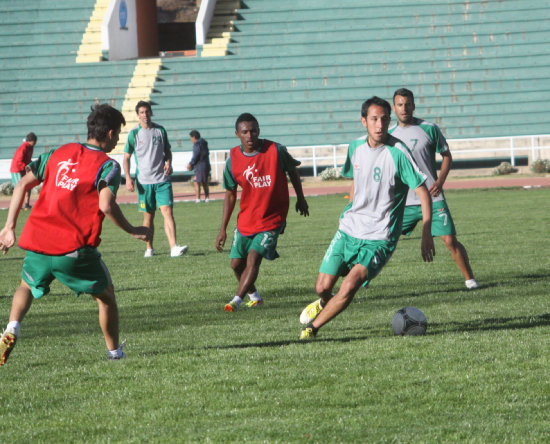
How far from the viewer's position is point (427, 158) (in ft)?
32.1

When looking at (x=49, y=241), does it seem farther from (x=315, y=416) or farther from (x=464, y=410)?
(x=464, y=410)

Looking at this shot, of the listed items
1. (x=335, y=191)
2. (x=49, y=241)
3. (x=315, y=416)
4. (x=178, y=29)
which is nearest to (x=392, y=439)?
(x=315, y=416)

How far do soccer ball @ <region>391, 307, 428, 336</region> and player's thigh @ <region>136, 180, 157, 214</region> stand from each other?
7254 millimetres

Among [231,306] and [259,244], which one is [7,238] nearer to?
[231,306]

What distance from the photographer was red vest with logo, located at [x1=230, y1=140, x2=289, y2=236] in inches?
356

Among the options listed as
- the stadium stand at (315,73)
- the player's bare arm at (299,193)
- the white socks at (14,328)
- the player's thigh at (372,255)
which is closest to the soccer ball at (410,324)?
the player's thigh at (372,255)

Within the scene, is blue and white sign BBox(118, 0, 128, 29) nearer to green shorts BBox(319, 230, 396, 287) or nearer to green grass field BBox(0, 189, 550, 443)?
green grass field BBox(0, 189, 550, 443)

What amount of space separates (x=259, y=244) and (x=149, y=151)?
18.2 ft

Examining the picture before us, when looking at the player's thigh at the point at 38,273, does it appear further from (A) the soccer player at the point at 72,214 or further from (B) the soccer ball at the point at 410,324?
(B) the soccer ball at the point at 410,324

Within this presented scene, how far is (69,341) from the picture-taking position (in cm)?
769

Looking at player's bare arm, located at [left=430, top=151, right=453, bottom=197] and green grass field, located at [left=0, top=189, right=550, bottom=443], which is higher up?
player's bare arm, located at [left=430, top=151, right=453, bottom=197]

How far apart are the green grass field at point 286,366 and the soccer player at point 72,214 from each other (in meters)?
0.67

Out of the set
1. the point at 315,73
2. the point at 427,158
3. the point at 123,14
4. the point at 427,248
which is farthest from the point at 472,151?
the point at 427,248

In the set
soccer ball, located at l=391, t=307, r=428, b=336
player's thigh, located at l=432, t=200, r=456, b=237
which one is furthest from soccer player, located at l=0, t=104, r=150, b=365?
player's thigh, located at l=432, t=200, r=456, b=237
